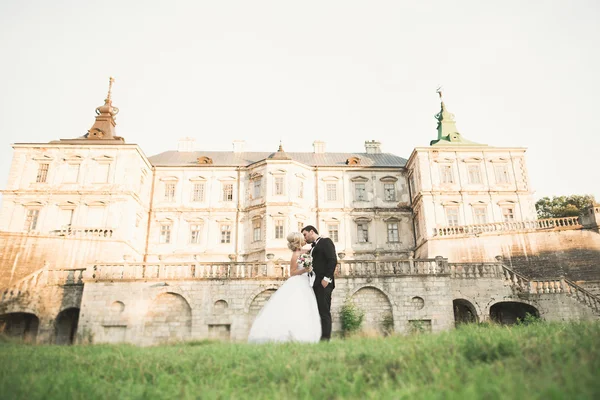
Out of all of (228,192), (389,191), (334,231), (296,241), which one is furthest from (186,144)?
(296,241)

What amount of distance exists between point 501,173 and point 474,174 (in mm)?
2329

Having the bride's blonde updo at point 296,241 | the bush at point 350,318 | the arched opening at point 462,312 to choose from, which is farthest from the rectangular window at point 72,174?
the arched opening at point 462,312

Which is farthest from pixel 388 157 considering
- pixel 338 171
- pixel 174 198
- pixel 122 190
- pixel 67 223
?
pixel 67 223

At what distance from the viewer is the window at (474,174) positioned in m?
→ 33.7

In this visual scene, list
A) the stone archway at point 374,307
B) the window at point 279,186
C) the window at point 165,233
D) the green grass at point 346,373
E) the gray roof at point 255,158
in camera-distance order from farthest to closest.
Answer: the gray roof at point 255,158
the window at point 165,233
the window at point 279,186
the stone archway at point 374,307
the green grass at point 346,373

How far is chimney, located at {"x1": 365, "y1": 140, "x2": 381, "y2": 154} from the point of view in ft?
136

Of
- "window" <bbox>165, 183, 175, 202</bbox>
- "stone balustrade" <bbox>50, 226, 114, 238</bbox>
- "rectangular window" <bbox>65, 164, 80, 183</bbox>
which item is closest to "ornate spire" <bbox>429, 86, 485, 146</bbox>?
"window" <bbox>165, 183, 175, 202</bbox>

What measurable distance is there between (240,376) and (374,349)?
1917 millimetres

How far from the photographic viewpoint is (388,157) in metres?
40.2

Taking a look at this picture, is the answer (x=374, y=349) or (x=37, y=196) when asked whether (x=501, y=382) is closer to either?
(x=374, y=349)

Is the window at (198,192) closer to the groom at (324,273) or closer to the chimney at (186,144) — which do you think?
the chimney at (186,144)

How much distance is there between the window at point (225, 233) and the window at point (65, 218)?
11991mm

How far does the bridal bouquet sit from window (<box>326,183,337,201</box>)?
27836mm

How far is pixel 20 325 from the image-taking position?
20.7 m
